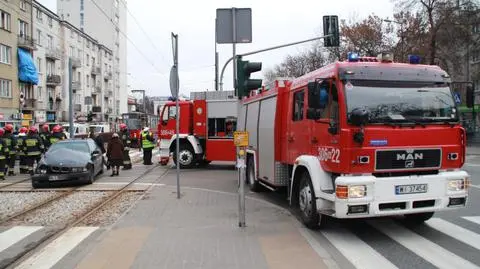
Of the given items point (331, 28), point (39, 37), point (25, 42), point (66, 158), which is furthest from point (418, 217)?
point (39, 37)

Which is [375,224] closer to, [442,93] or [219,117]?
[442,93]

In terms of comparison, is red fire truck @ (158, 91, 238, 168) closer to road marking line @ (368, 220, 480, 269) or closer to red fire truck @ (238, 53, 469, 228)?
road marking line @ (368, 220, 480, 269)

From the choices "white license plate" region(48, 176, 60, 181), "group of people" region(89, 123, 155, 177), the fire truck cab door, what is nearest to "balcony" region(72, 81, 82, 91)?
"group of people" region(89, 123, 155, 177)

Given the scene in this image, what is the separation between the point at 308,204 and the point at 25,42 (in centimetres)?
4646

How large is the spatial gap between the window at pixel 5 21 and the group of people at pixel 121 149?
28.6 m


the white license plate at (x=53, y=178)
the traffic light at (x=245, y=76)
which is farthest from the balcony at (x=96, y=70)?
the traffic light at (x=245, y=76)

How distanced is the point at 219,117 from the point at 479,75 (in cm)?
2955

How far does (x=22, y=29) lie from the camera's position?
48.9 meters

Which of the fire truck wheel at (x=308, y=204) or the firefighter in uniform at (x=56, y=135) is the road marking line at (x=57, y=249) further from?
the firefighter in uniform at (x=56, y=135)

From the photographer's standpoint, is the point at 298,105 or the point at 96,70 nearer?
the point at 298,105

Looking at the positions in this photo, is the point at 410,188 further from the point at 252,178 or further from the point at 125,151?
the point at 125,151

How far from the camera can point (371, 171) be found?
7051mm

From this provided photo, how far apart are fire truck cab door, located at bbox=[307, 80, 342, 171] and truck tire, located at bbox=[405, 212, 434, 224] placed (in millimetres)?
1919

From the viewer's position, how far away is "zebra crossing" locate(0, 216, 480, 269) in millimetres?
6277
